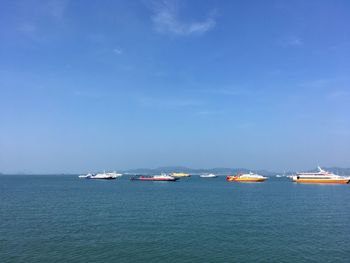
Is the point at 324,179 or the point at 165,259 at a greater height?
the point at 324,179

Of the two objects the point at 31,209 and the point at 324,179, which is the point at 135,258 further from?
the point at 324,179

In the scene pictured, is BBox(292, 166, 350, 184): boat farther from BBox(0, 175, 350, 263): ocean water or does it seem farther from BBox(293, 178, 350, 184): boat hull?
BBox(0, 175, 350, 263): ocean water

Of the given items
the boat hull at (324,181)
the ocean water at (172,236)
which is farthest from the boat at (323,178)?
the ocean water at (172,236)

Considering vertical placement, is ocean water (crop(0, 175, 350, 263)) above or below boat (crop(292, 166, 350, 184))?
below

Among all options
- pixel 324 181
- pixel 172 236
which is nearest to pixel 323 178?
pixel 324 181

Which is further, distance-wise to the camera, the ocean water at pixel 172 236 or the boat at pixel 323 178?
the boat at pixel 323 178

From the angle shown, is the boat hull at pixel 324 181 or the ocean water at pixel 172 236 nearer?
the ocean water at pixel 172 236

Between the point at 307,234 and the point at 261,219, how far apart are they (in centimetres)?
1129

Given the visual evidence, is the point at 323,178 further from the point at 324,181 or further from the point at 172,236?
the point at 172,236

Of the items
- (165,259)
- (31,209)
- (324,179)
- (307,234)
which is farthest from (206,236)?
(324,179)

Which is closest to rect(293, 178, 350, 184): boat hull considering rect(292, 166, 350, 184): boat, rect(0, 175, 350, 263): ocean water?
rect(292, 166, 350, 184): boat

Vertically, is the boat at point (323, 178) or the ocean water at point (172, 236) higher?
the boat at point (323, 178)

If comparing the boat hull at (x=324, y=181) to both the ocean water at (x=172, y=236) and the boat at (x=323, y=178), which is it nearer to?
the boat at (x=323, y=178)

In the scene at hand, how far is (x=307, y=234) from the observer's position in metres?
39.7
